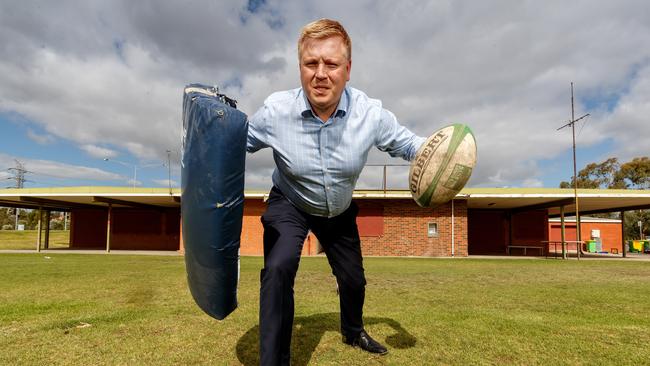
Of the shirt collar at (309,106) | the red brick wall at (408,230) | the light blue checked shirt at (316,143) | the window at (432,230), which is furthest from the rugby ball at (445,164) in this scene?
the window at (432,230)

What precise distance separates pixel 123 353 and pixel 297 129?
2.34 metres

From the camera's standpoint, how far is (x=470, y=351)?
3.46 metres

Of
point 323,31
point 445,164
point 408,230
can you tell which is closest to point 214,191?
point 323,31

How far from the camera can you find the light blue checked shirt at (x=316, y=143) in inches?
119

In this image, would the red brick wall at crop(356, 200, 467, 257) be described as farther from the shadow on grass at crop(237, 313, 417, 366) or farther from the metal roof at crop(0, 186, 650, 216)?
the shadow on grass at crop(237, 313, 417, 366)

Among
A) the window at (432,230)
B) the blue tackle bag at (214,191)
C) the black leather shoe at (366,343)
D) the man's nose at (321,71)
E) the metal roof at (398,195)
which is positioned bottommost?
the black leather shoe at (366,343)

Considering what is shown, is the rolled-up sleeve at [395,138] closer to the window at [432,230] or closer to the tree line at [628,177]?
the window at [432,230]

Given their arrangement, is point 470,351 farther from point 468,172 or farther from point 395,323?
point 468,172

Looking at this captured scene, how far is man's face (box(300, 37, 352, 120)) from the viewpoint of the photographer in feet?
9.84

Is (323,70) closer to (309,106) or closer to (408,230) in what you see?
(309,106)

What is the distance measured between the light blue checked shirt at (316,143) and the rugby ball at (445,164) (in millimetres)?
427

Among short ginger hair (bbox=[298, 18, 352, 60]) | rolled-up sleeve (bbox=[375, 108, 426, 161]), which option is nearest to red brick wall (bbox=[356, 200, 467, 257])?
rolled-up sleeve (bbox=[375, 108, 426, 161])

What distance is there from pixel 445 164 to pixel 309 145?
1.05m

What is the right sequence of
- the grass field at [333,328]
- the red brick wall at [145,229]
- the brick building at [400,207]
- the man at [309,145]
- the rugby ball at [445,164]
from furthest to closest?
the red brick wall at [145,229] < the brick building at [400,207] < the grass field at [333,328] < the rugby ball at [445,164] < the man at [309,145]
